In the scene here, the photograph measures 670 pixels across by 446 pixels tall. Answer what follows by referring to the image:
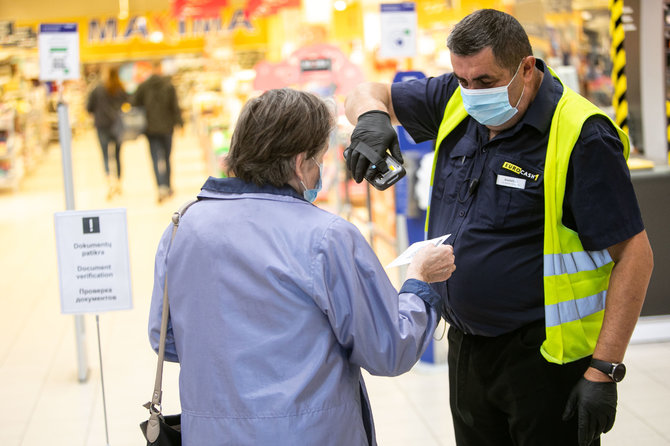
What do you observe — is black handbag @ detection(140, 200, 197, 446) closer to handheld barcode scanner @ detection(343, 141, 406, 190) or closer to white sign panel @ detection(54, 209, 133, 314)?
handheld barcode scanner @ detection(343, 141, 406, 190)

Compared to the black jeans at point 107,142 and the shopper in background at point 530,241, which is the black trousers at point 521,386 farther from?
the black jeans at point 107,142

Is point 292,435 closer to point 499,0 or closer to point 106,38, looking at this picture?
point 499,0

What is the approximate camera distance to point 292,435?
1627 millimetres

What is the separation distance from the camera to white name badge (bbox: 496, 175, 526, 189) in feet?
6.34

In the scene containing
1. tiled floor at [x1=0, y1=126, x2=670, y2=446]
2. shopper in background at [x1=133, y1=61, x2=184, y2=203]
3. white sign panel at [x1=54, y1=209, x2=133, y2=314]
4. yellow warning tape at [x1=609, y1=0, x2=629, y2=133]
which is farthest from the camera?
shopper in background at [x1=133, y1=61, x2=184, y2=203]

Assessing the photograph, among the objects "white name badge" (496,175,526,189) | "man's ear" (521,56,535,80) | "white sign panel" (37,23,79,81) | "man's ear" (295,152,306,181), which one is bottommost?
"white name badge" (496,175,526,189)

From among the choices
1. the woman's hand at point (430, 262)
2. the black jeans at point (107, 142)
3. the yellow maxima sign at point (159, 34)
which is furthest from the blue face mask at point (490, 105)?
the yellow maxima sign at point (159, 34)

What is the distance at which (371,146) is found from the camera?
6.61 ft

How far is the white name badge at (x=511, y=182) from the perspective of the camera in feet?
6.34

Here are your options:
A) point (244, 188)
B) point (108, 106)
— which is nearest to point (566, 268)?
point (244, 188)

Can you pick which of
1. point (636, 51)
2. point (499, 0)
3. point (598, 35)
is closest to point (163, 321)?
point (636, 51)

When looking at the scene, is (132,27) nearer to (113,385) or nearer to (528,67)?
(113,385)

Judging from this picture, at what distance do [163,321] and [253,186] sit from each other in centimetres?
40

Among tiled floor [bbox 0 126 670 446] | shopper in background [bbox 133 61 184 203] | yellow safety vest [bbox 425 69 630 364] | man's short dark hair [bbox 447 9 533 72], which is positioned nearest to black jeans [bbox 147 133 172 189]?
shopper in background [bbox 133 61 184 203]
